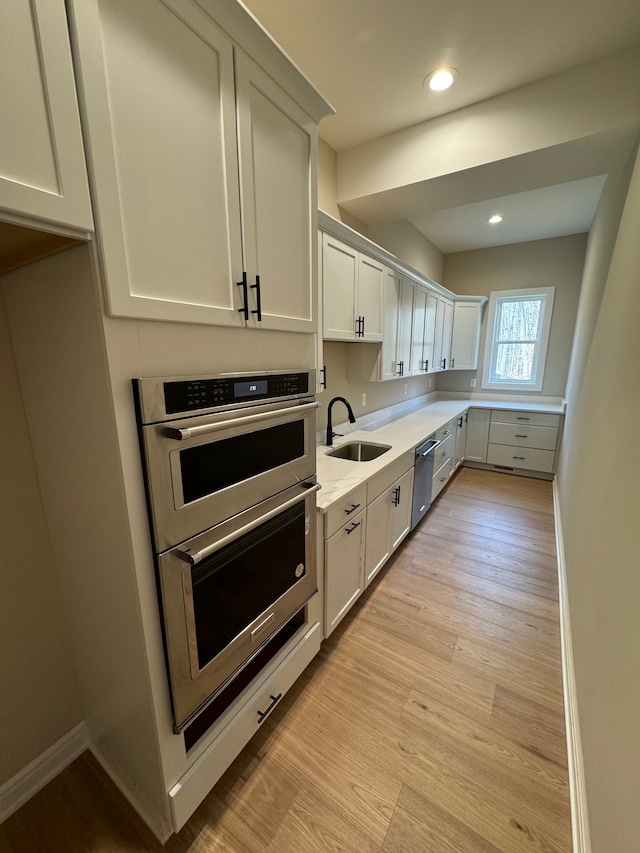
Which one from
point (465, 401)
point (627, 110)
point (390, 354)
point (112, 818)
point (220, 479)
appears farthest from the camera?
point (465, 401)

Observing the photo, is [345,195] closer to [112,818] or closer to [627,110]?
[627,110]

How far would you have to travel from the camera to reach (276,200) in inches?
45.8

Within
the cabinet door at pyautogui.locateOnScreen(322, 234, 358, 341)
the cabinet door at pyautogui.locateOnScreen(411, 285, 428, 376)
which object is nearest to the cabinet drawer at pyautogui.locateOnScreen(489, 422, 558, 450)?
the cabinet door at pyautogui.locateOnScreen(411, 285, 428, 376)

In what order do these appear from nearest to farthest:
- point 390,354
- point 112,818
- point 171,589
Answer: point 171,589, point 112,818, point 390,354

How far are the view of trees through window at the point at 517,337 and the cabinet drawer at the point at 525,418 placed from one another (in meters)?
0.86

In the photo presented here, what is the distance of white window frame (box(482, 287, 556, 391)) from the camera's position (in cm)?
453

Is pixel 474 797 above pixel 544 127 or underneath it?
underneath

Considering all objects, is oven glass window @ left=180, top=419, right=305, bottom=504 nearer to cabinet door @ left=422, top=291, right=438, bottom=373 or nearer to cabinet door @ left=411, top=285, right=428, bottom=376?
cabinet door @ left=411, top=285, right=428, bottom=376

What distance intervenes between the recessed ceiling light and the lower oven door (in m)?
2.31

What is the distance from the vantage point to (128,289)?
767mm

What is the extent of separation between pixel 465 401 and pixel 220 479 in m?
4.82

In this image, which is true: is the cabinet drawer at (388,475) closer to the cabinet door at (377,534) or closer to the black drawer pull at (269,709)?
the cabinet door at (377,534)

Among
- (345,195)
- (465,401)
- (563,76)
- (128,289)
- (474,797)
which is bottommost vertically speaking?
(474,797)

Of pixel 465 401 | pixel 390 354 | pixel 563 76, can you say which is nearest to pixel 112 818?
pixel 390 354
